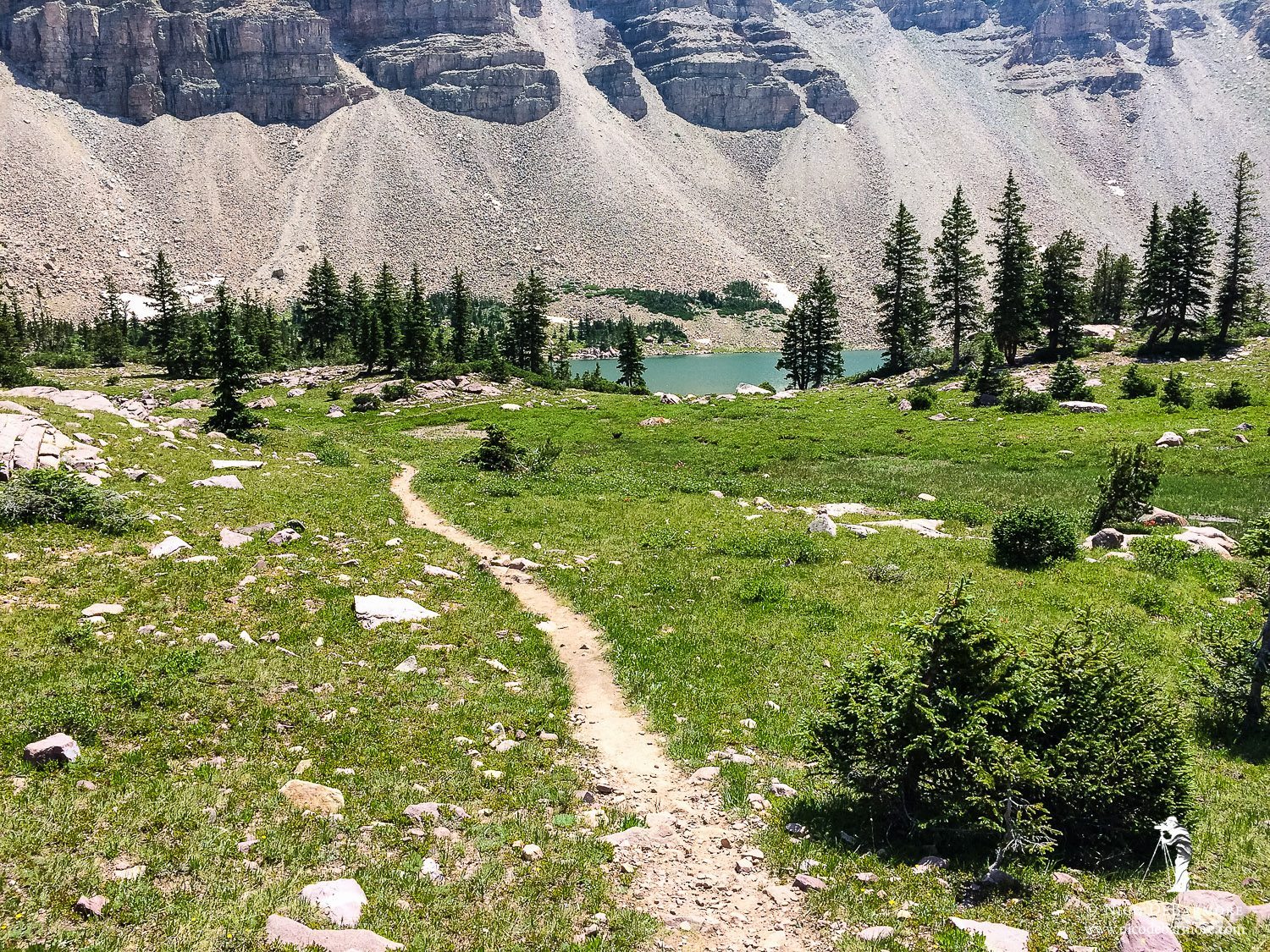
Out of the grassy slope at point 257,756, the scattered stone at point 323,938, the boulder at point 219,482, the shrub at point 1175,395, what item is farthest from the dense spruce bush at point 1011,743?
the shrub at point 1175,395

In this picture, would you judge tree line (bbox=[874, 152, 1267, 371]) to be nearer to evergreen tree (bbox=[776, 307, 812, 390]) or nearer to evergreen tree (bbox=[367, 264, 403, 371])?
evergreen tree (bbox=[776, 307, 812, 390])

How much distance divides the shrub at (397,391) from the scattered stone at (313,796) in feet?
193

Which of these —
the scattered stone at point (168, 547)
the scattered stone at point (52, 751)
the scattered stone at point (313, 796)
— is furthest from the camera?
the scattered stone at point (168, 547)

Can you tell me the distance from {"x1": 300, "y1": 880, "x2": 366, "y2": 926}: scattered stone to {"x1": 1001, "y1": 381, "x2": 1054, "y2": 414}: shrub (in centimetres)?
5441

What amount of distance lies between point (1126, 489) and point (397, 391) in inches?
2283

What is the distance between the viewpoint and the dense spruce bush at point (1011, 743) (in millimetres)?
8070

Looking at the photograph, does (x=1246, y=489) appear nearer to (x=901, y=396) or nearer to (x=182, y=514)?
(x=901, y=396)

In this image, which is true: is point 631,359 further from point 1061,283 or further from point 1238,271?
point 1238,271

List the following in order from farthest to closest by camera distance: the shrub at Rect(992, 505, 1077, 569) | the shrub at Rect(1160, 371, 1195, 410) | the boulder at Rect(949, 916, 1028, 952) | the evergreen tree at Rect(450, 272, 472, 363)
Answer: the evergreen tree at Rect(450, 272, 472, 363)
the shrub at Rect(1160, 371, 1195, 410)
the shrub at Rect(992, 505, 1077, 569)
the boulder at Rect(949, 916, 1028, 952)

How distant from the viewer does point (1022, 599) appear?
16891mm

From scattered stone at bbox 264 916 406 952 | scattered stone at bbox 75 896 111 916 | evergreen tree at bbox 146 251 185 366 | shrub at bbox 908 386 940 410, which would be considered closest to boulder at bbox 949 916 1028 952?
scattered stone at bbox 264 916 406 952

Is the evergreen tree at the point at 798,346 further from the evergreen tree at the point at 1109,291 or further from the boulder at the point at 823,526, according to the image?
the boulder at the point at 823,526

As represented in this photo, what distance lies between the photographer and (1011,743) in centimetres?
808

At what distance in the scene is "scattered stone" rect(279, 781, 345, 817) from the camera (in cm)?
851
